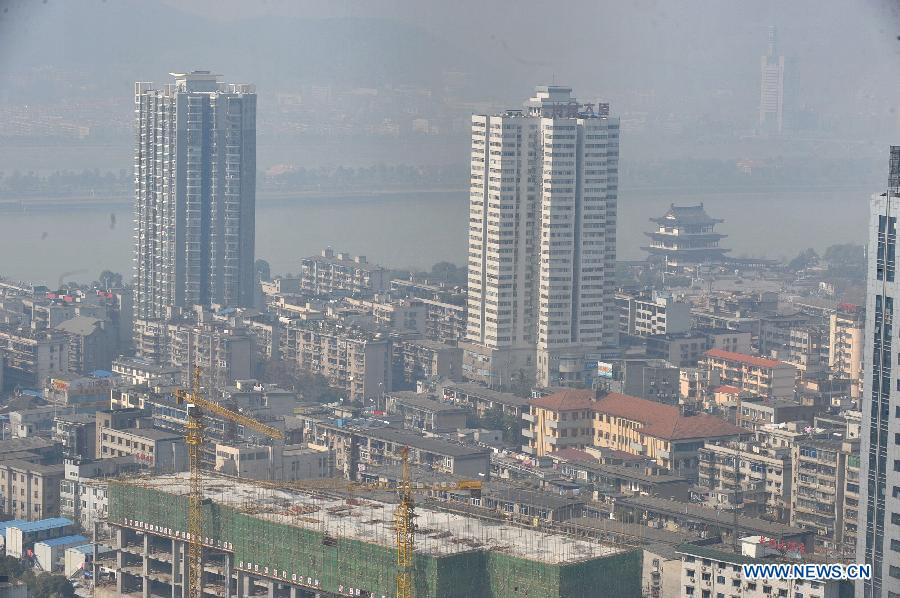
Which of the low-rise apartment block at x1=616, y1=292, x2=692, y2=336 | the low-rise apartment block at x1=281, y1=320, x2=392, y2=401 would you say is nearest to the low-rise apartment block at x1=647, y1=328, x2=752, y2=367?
the low-rise apartment block at x1=616, y1=292, x2=692, y2=336

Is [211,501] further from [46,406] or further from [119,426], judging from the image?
[46,406]

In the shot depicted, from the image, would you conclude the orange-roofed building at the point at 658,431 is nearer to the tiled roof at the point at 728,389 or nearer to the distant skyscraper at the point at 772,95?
the tiled roof at the point at 728,389

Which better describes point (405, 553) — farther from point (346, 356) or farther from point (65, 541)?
point (346, 356)

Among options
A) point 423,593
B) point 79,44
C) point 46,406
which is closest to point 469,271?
point 46,406

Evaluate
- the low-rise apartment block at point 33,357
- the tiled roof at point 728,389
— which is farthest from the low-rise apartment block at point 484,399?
the low-rise apartment block at point 33,357

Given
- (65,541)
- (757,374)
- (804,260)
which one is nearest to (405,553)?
(65,541)

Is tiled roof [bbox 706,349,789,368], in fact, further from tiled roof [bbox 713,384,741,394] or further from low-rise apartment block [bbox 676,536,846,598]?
low-rise apartment block [bbox 676,536,846,598]
